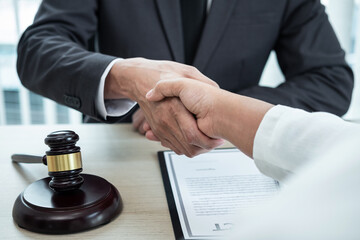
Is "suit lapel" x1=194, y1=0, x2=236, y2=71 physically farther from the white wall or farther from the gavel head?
the white wall

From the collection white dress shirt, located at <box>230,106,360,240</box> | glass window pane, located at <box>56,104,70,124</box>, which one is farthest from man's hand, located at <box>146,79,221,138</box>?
glass window pane, located at <box>56,104,70,124</box>

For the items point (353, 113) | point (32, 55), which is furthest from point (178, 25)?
point (353, 113)

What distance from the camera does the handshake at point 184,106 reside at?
2.23 ft

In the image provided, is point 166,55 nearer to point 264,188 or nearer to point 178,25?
point 178,25

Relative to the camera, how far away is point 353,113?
2301 millimetres

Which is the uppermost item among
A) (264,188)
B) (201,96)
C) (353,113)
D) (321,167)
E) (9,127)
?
(321,167)

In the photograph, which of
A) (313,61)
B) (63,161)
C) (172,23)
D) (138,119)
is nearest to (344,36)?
(313,61)

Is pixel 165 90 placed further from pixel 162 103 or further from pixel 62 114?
pixel 62 114

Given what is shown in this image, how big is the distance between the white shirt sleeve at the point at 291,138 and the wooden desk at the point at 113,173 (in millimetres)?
181

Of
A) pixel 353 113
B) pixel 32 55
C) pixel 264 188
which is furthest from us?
pixel 353 113

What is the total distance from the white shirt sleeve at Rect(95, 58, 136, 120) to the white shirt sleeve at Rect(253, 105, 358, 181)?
1.55 feet

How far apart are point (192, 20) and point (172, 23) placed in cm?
8

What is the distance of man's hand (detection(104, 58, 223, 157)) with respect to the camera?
0.80 m

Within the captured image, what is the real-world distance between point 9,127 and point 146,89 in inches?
17.5
